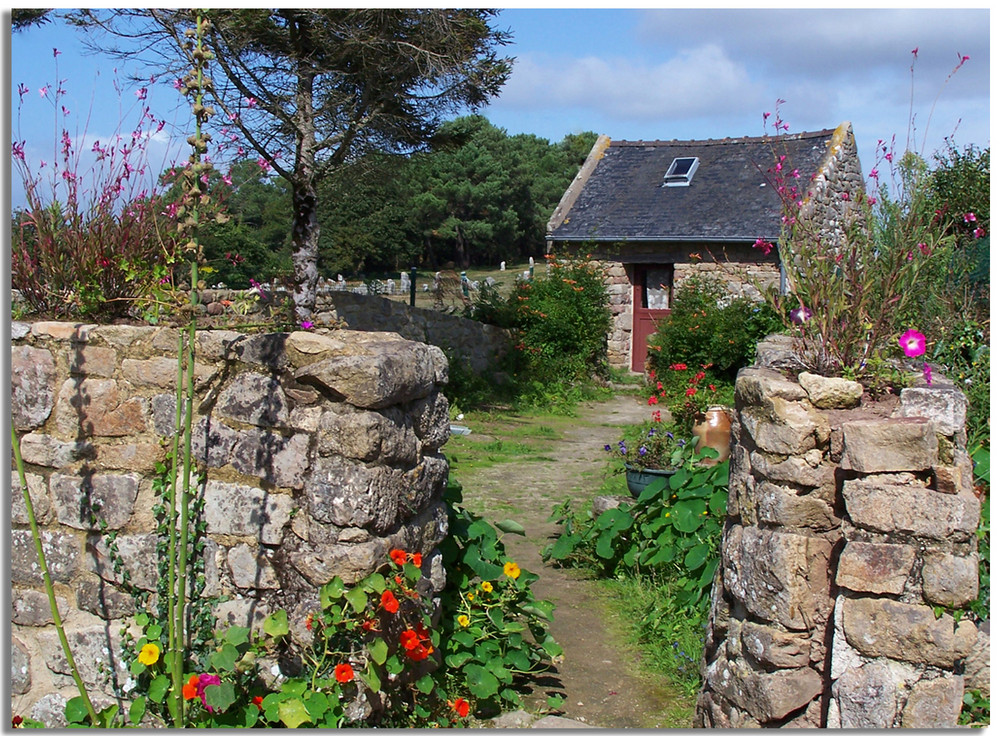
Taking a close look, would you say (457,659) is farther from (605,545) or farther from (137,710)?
(605,545)

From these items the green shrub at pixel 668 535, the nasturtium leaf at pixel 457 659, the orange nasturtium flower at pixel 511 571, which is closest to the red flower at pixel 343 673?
the nasturtium leaf at pixel 457 659

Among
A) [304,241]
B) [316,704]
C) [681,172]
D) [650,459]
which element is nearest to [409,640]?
[316,704]

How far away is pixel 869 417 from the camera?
121 inches

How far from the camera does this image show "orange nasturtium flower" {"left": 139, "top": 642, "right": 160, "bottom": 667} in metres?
2.80

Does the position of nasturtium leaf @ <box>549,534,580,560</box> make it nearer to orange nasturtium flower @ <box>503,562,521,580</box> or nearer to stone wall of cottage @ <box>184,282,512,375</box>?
orange nasturtium flower @ <box>503,562,521,580</box>

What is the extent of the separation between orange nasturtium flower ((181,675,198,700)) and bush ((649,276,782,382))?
34.2ft

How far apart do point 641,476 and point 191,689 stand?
4.33 m

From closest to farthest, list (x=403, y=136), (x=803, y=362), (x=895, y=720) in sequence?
(x=895, y=720) < (x=803, y=362) < (x=403, y=136)

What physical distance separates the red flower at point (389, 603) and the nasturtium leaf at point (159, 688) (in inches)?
30.3

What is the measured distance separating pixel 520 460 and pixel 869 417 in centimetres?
623

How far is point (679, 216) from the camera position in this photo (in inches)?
632

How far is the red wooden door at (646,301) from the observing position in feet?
52.6

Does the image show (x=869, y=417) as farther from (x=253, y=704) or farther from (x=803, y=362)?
(x=253, y=704)

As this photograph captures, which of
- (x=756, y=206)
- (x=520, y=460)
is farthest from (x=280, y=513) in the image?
(x=756, y=206)
